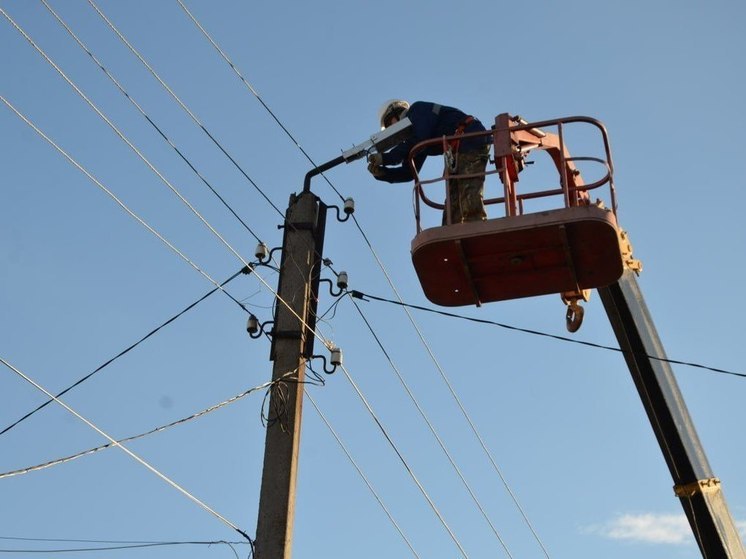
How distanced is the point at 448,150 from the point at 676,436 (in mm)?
4059

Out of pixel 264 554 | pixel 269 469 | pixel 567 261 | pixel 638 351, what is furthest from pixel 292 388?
pixel 638 351

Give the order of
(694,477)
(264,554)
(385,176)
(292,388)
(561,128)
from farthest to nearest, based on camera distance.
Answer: (694,477) < (385,176) < (561,128) < (292,388) < (264,554)

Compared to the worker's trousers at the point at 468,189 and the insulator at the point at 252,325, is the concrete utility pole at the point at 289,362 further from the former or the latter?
the worker's trousers at the point at 468,189

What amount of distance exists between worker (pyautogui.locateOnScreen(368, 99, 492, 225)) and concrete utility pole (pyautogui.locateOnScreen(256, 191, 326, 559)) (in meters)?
0.85

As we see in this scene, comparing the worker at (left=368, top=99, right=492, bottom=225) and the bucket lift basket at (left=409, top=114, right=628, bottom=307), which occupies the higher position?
the worker at (left=368, top=99, right=492, bottom=225)

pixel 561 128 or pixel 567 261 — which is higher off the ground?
pixel 561 128

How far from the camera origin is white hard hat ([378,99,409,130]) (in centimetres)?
1030

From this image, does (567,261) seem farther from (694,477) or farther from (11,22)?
(11,22)

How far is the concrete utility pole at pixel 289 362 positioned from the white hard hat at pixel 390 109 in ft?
4.61

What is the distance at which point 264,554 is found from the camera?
7.39m

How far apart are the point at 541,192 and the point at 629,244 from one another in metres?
3.07

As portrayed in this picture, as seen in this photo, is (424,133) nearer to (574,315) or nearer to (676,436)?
(574,315)

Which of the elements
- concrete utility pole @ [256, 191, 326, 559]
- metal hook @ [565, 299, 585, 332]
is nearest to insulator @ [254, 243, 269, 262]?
concrete utility pole @ [256, 191, 326, 559]

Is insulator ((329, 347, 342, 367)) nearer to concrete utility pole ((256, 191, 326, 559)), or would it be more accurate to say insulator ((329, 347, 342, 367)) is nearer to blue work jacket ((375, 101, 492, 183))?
concrete utility pole ((256, 191, 326, 559))
